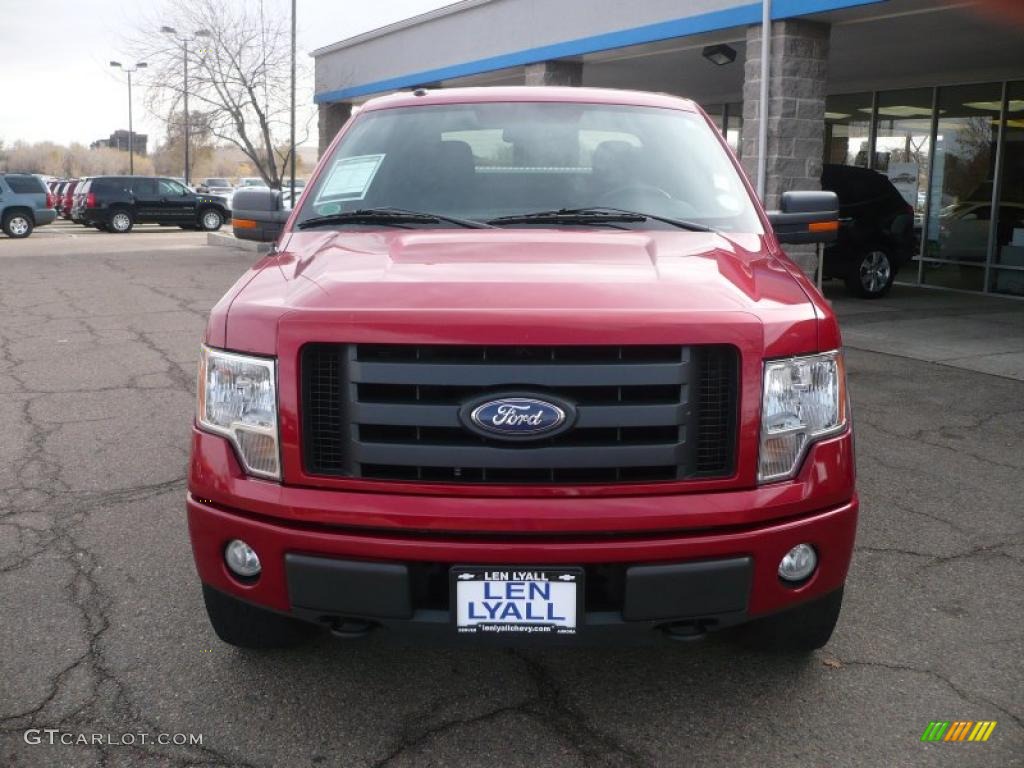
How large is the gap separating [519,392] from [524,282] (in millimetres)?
333

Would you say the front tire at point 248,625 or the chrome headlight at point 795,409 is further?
the front tire at point 248,625

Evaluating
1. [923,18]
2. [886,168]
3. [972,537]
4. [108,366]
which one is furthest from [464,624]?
[886,168]

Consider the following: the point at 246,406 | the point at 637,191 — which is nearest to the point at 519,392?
the point at 246,406

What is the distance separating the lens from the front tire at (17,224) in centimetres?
2625

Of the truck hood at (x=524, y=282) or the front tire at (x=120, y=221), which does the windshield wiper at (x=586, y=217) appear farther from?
the front tire at (x=120, y=221)

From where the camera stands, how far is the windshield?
3650 millimetres

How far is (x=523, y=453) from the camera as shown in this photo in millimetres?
2498

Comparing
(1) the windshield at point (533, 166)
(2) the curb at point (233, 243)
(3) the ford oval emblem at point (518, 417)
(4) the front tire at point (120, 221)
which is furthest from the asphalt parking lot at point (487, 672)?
(4) the front tire at point (120, 221)

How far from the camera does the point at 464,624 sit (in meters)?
2.52

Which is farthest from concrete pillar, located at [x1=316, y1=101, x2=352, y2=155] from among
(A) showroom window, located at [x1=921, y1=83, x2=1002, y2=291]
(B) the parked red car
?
(B) the parked red car

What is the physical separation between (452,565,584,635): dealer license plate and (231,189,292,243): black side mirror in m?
2.36

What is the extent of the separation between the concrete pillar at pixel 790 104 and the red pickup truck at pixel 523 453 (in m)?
8.30

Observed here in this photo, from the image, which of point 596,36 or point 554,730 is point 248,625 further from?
point 596,36
